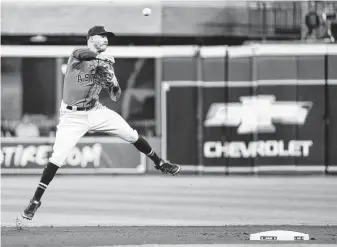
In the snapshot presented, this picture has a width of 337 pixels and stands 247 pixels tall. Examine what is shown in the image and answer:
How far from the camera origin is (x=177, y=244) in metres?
7.52

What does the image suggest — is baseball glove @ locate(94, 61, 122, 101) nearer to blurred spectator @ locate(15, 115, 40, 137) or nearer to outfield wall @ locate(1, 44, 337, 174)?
outfield wall @ locate(1, 44, 337, 174)

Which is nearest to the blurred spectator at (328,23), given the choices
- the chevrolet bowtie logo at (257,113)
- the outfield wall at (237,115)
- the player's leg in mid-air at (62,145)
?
the outfield wall at (237,115)

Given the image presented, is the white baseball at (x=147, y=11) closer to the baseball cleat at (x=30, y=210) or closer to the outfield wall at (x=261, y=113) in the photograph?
the outfield wall at (x=261, y=113)

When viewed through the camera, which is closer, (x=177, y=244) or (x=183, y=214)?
(x=177, y=244)

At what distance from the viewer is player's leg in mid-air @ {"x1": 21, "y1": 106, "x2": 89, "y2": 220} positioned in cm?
895

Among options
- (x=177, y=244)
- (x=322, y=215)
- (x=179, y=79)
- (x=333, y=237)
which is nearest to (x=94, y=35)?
(x=177, y=244)

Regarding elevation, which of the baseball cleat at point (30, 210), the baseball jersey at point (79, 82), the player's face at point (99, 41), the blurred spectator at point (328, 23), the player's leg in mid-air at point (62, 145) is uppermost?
the blurred spectator at point (328, 23)

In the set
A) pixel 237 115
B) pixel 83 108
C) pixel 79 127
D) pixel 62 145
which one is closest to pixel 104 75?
pixel 83 108

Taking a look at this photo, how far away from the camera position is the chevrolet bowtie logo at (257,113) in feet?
60.7

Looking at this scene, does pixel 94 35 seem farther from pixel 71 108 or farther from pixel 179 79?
pixel 179 79

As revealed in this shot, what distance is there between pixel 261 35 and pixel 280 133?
2.20m

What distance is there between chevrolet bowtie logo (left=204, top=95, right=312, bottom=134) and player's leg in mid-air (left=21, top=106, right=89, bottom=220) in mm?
9821

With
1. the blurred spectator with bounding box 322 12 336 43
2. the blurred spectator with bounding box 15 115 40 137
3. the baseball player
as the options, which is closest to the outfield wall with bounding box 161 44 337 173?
the blurred spectator with bounding box 322 12 336 43

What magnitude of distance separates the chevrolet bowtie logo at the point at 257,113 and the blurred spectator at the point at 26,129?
3.77 m
